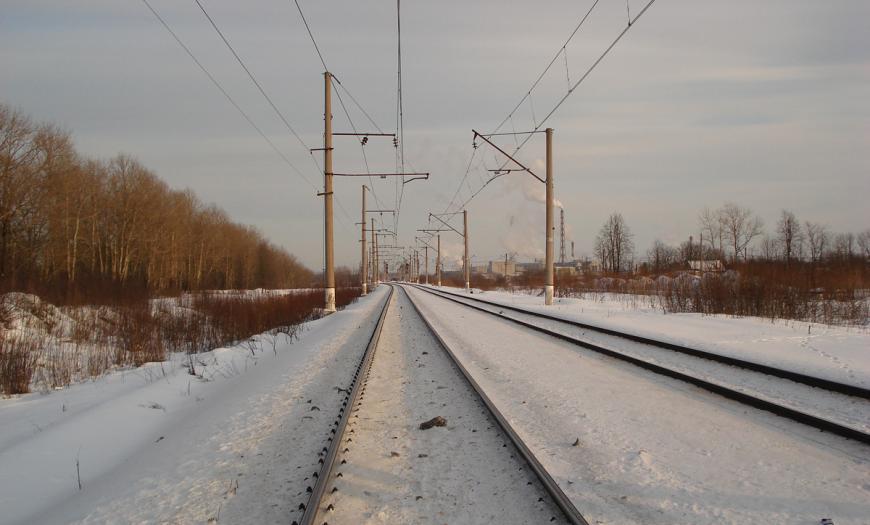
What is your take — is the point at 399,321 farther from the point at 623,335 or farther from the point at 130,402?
the point at 130,402

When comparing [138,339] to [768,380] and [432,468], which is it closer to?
[432,468]

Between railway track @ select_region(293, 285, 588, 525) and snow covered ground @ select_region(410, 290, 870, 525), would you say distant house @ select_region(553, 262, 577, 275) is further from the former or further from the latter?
railway track @ select_region(293, 285, 588, 525)

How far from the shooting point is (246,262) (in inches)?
3600

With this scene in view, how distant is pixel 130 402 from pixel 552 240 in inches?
851

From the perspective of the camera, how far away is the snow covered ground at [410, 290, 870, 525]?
3496 millimetres

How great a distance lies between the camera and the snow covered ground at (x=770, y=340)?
8562 mm

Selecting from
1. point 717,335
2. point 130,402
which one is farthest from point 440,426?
point 717,335

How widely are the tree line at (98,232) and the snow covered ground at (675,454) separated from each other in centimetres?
2039

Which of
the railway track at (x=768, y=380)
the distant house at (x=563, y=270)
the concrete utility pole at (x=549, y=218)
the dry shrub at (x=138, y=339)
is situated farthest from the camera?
the distant house at (x=563, y=270)

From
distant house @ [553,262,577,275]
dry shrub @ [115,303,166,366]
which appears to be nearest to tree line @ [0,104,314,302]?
dry shrub @ [115,303,166,366]

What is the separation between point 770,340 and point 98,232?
5777cm

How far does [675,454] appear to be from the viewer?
4555 mm

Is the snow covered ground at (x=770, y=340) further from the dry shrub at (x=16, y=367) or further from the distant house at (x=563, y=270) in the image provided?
the distant house at (x=563, y=270)

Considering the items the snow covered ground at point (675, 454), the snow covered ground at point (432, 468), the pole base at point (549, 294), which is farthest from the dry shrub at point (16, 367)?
the pole base at point (549, 294)
